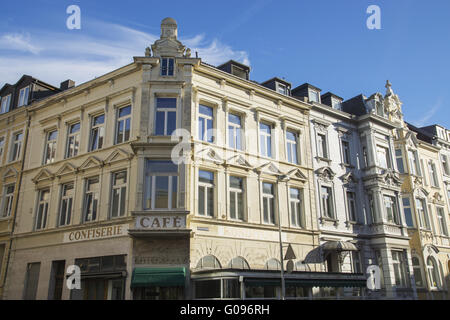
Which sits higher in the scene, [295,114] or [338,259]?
[295,114]

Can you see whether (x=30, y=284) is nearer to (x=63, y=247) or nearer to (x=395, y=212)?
(x=63, y=247)

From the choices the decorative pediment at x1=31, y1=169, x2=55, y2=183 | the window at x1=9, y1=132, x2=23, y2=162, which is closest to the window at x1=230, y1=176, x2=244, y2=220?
the decorative pediment at x1=31, y1=169, x2=55, y2=183

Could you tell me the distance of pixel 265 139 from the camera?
22.1 m

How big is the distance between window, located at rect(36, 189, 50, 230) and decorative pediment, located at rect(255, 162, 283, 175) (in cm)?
1156

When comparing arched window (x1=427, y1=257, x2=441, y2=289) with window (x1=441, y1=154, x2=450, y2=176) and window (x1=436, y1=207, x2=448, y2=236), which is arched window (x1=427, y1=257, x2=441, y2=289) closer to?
window (x1=436, y1=207, x2=448, y2=236)

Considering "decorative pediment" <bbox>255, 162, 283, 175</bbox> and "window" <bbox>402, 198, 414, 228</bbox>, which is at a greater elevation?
"decorative pediment" <bbox>255, 162, 283, 175</bbox>

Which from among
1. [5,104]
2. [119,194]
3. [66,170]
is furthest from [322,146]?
[5,104]

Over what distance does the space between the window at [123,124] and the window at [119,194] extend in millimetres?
1797

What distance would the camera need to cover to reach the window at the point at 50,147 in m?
22.3

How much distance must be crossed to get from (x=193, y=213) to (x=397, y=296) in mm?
13861

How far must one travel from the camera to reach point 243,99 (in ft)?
70.5

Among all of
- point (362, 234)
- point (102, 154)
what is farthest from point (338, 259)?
point (102, 154)

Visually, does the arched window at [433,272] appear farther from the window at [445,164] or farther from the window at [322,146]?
the window at [322,146]

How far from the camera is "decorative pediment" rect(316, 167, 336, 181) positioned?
2348 cm
